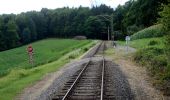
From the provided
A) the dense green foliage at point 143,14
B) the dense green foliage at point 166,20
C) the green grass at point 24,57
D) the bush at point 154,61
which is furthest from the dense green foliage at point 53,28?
the dense green foliage at point 166,20

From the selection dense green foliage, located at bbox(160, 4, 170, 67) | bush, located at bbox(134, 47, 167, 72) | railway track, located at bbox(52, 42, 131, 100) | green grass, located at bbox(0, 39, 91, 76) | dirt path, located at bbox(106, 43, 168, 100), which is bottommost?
green grass, located at bbox(0, 39, 91, 76)

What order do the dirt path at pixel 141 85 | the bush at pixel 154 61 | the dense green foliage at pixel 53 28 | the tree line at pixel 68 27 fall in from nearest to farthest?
the dirt path at pixel 141 85, the bush at pixel 154 61, the tree line at pixel 68 27, the dense green foliage at pixel 53 28

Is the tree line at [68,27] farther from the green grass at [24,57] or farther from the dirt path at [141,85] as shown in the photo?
Result: the dirt path at [141,85]

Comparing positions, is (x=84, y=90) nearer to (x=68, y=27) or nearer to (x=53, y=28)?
(x=68, y=27)

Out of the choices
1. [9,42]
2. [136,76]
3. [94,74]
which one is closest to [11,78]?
[94,74]

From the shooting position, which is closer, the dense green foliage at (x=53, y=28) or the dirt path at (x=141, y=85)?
the dirt path at (x=141, y=85)

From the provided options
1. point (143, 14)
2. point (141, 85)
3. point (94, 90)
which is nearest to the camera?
point (94, 90)

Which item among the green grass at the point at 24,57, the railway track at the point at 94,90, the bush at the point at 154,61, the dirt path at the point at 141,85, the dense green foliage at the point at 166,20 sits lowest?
the green grass at the point at 24,57

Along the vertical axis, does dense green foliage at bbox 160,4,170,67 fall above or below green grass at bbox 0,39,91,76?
above

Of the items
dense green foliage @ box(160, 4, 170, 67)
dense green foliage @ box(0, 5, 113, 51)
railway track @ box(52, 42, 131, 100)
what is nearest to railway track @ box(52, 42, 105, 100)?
railway track @ box(52, 42, 131, 100)

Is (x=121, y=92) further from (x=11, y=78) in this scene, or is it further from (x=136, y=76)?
(x=11, y=78)

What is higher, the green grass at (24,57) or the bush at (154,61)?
the bush at (154,61)

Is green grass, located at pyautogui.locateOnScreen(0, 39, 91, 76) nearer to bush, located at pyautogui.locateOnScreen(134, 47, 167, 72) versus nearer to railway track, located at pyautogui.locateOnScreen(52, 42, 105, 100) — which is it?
bush, located at pyautogui.locateOnScreen(134, 47, 167, 72)

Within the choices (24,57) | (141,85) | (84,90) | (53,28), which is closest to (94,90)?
(84,90)
